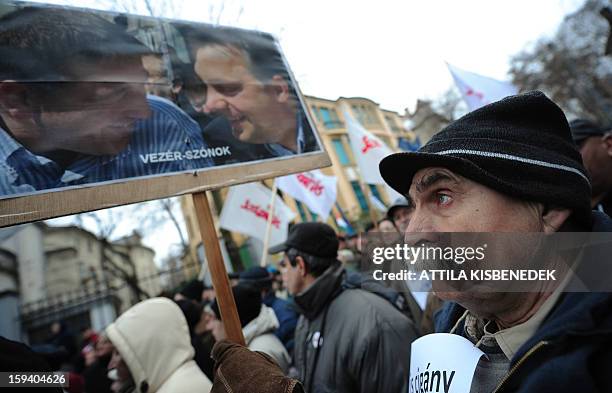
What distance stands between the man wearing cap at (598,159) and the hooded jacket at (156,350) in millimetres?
3301

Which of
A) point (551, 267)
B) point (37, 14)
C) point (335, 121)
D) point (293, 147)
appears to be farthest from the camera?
point (335, 121)

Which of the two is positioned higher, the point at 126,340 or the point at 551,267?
the point at 126,340

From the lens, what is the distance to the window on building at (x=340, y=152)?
27.0 m

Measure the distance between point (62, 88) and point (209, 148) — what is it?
0.65 metres

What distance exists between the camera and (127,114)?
162 centimetres

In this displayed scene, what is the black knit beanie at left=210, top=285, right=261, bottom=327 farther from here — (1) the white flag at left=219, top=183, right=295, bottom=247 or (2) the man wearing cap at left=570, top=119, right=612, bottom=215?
(1) the white flag at left=219, top=183, right=295, bottom=247

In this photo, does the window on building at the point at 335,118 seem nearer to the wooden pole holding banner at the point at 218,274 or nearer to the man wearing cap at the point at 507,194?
the wooden pole holding banner at the point at 218,274

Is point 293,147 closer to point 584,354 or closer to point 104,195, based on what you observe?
point 104,195

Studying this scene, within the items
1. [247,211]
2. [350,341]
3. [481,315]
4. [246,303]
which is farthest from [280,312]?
[481,315]

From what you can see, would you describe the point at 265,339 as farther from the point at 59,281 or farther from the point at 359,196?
the point at 59,281

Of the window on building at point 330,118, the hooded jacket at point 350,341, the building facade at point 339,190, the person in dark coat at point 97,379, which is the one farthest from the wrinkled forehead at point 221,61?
the window on building at point 330,118

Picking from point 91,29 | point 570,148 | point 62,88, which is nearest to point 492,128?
point 570,148

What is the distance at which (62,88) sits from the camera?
1.51 meters

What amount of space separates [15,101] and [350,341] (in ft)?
6.80
